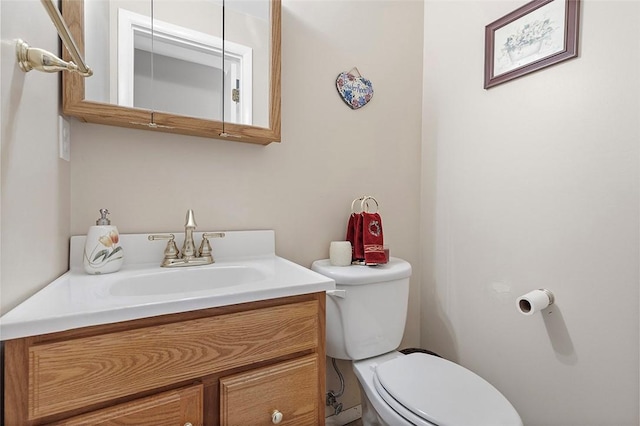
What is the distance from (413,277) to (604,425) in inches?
33.6

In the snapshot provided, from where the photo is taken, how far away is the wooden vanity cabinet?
1.80ft

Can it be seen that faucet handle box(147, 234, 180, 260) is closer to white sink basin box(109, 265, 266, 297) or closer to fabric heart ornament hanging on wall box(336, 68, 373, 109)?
white sink basin box(109, 265, 266, 297)

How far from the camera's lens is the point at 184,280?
3.23 ft

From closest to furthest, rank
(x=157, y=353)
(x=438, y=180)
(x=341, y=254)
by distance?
(x=157, y=353) → (x=341, y=254) → (x=438, y=180)

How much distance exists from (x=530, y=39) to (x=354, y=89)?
0.70 m

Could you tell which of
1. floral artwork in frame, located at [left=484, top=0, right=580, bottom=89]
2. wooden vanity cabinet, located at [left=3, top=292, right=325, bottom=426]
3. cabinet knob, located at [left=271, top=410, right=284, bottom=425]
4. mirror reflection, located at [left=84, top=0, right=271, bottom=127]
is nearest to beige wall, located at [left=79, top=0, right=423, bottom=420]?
mirror reflection, located at [left=84, top=0, right=271, bottom=127]

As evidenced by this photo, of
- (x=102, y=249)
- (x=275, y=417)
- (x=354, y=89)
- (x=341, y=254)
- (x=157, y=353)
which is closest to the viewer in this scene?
(x=157, y=353)

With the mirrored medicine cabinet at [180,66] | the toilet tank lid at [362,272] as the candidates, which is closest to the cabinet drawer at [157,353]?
the toilet tank lid at [362,272]

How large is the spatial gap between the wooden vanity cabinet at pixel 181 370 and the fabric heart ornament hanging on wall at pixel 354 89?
3.21 feet

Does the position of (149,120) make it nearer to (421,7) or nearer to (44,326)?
(44,326)

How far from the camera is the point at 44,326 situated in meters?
0.54

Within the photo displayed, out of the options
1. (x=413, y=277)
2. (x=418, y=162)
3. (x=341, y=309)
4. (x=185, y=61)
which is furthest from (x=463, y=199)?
(x=185, y=61)

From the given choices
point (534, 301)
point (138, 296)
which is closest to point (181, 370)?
point (138, 296)

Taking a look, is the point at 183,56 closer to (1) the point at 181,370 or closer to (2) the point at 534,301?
(1) the point at 181,370
